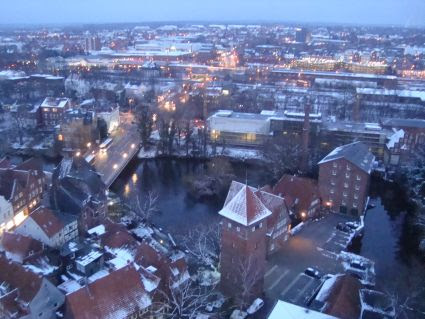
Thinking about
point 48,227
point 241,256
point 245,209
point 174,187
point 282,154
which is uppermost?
point 245,209

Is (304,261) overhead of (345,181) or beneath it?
beneath

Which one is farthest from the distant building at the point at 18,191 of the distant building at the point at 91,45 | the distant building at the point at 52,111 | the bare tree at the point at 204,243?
the distant building at the point at 91,45

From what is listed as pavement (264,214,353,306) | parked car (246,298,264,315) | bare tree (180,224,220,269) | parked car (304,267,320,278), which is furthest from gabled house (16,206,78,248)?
parked car (304,267,320,278)

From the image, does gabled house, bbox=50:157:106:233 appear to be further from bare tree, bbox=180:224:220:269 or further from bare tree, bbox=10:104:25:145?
bare tree, bbox=10:104:25:145

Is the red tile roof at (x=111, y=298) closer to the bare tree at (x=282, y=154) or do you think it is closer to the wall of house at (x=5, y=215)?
the wall of house at (x=5, y=215)

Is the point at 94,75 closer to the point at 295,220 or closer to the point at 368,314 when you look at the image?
the point at 295,220

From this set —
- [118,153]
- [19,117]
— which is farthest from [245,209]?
[19,117]

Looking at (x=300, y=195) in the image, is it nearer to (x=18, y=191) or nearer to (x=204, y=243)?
(x=204, y=243)
